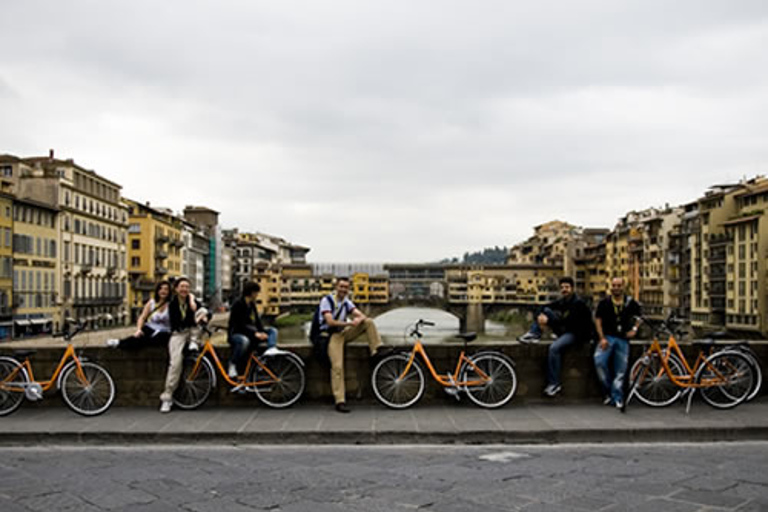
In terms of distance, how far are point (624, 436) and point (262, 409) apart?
3813 millimetres

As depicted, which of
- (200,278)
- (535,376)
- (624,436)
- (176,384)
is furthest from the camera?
(200,278)

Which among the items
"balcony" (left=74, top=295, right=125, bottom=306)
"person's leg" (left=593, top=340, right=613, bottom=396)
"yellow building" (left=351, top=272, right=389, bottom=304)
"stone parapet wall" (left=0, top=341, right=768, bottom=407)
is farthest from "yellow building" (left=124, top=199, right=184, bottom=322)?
"person's leg" (left=593, top=340, right=613, bottom=396)

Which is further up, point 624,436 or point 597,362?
point 597,362

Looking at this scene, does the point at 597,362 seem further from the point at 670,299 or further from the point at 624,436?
the point at 670,299

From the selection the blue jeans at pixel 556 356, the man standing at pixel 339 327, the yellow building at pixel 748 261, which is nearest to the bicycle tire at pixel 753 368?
the blue jeans at pixel 556 356

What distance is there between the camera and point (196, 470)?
622 cm

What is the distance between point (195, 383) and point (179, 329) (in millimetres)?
631

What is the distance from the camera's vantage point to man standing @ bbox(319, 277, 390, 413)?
858cm

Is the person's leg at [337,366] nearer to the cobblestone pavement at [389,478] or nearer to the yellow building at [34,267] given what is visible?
the cobblestone pavement at [389,478]

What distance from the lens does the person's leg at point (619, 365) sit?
8727 mm

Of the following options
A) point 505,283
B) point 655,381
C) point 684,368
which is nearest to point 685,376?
point 684,368

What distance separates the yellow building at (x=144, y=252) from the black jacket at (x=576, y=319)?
250ft

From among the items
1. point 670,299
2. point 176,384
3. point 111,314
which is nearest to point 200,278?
point 111,314

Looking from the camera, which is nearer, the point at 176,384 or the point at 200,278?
the point at 176,384
